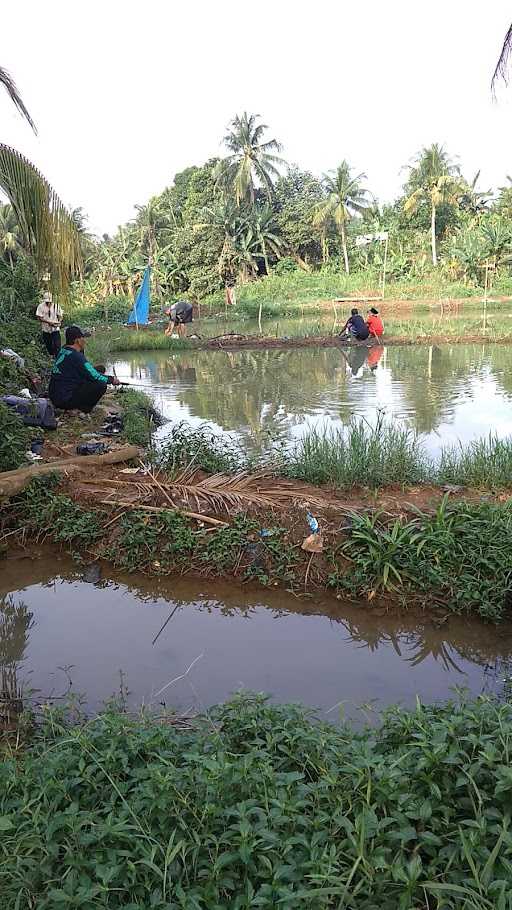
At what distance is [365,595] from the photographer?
13.6 feet

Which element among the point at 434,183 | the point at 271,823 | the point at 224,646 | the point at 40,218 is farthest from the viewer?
the point at 434,183

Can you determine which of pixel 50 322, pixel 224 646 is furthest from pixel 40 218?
pixel 50 322

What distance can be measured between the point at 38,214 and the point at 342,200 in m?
31.7

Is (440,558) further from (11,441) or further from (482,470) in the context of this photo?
(11,441)

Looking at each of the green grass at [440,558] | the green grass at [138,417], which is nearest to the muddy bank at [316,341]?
the green grass at [138,417]

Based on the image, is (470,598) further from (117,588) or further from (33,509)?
(33,509)

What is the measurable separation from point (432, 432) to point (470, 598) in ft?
13.3

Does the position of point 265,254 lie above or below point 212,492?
above

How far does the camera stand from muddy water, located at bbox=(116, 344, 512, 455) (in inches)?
327

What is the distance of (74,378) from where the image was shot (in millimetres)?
6906

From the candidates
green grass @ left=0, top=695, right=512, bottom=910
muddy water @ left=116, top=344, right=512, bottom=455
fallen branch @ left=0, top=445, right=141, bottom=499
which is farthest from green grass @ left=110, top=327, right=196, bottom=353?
green grass @ left=0, top=695, right=512, bottom=910

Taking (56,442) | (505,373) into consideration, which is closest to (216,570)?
(56,442)

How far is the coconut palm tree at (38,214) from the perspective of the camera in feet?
16.5

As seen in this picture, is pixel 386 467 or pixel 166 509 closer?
pixel 166 509
